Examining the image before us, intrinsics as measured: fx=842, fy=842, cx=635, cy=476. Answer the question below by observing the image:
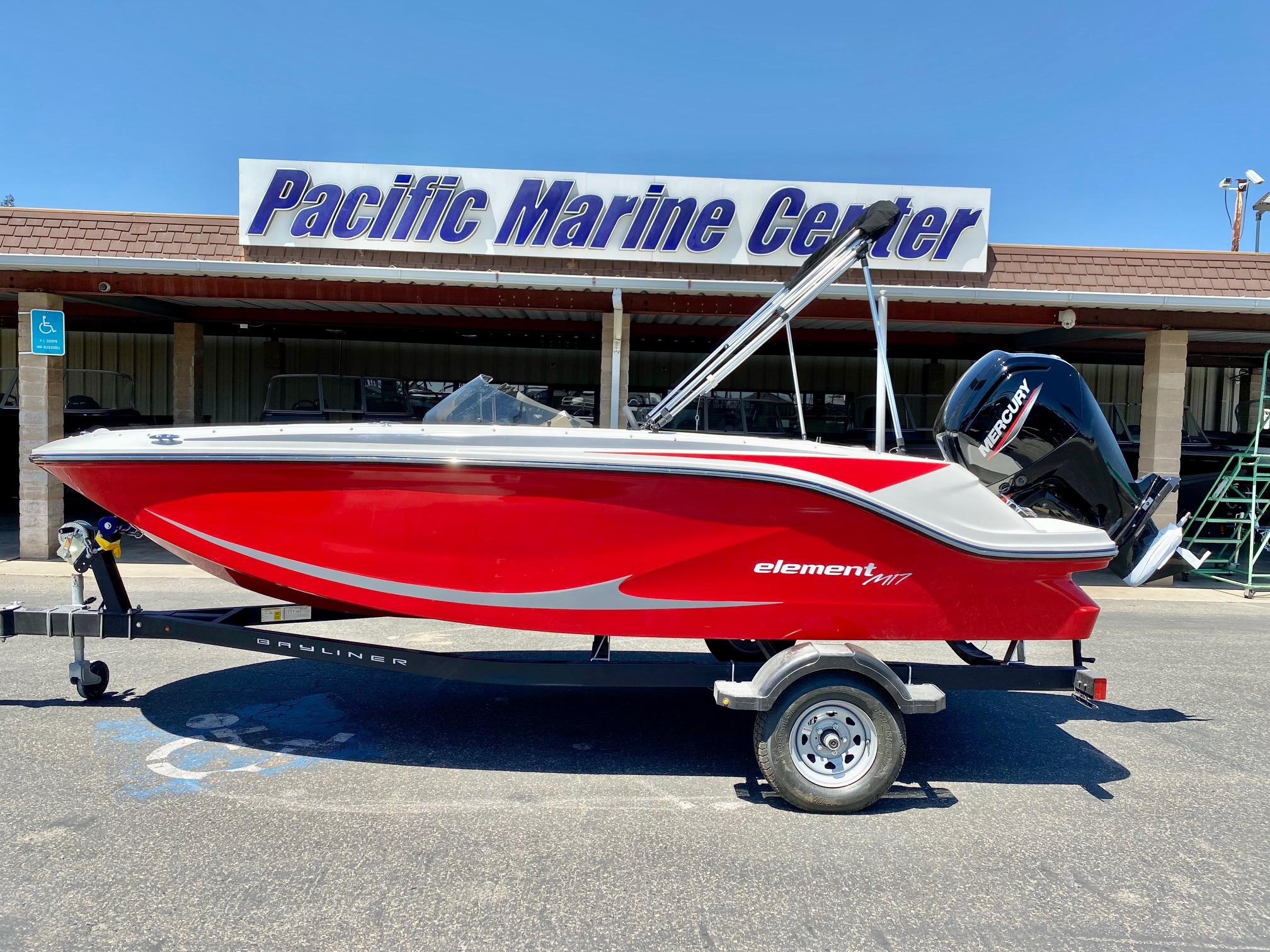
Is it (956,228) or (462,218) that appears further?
(956,228)

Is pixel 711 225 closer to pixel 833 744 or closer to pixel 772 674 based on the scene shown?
pixel 772 674

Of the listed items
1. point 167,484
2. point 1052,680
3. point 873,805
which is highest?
point 167,484

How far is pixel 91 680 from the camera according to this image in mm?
4523

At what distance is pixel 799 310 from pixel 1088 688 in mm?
2297

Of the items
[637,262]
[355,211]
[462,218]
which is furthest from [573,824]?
[355,211]

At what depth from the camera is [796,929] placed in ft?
8.94

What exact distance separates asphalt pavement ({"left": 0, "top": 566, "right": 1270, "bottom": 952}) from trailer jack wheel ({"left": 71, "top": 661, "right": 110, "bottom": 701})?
2.8 inches

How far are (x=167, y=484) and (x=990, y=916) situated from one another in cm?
378

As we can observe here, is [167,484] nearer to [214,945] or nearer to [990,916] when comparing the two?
[214,945]

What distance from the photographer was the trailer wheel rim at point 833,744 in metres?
3.63

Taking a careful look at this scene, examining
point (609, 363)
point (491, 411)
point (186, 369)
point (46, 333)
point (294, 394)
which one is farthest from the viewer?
point (294, 394)

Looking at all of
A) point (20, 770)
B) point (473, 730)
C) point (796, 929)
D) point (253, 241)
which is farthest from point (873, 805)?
point (253, 241)

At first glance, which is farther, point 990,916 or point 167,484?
point 167,484

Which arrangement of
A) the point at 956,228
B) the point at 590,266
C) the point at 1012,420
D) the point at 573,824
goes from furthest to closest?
the point at 590,266
the point at 956,228
the point at 1012,420
the point at 573,824
